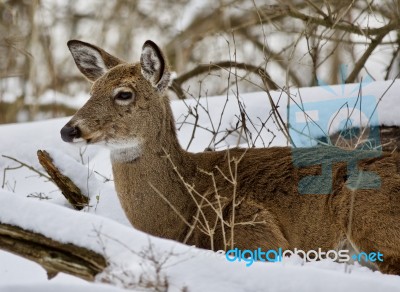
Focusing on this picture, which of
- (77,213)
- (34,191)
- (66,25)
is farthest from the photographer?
(66,25)

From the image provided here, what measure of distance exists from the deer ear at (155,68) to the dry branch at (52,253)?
170cm

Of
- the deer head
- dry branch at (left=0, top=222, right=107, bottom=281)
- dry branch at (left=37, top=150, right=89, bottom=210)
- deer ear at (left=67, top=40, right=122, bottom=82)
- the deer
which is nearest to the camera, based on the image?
dry branch at (left=0, top=222, right=107, bottom=281)

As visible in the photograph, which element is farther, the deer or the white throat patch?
the white throat patch

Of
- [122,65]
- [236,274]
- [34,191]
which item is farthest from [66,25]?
[236,274]

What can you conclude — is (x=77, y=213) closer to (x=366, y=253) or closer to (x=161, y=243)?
(x=161, y=243)

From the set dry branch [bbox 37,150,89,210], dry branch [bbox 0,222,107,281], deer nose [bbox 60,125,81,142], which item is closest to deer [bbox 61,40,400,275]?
deer nose [bbox 60,125,81,142]

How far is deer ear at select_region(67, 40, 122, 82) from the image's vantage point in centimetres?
623

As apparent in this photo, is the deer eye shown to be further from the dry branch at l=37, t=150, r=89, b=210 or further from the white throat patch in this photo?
the dry branch at l=37, t=150, r=89, b=210

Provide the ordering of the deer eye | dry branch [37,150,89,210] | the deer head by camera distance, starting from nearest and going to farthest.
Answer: the deer head → the deer eye → dry branch [37,150,89,210]

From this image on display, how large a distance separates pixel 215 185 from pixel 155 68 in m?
0.91

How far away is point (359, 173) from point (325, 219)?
1.16ft

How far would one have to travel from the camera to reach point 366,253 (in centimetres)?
530

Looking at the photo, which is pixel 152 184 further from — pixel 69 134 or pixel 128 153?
pixel 69 134

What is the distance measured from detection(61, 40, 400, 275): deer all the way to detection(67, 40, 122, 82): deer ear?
0.35 meters
